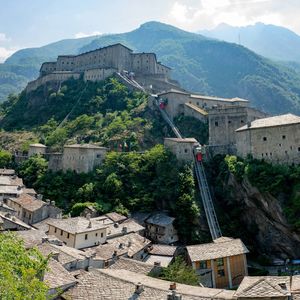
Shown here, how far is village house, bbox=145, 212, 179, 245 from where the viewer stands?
4644cm

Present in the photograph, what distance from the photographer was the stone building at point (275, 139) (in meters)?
47.5

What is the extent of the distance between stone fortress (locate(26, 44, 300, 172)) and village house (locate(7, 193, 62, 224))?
41.3 feet

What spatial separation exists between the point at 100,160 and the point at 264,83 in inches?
5418

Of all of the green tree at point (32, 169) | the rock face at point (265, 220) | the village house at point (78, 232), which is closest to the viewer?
the village house at point (78, 232)

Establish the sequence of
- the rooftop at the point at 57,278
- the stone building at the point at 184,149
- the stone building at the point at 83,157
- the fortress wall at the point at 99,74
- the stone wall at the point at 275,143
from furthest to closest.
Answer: the fortress wall at the point at 99,74 < the stone building at the point at 83,157 < the stone building at the point at 184,149 < the stone wall at the point at 275,143 < the rooftop at the point at 57,278

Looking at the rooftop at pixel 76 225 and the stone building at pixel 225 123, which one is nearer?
the rooftop at pixel 76 225

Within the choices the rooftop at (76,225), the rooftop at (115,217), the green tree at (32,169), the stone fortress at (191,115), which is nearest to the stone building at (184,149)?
the stone fortress at (191,115)

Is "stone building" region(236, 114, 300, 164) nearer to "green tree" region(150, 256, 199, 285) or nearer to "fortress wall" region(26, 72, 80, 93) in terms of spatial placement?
"green tree" region(150, 256, 199, 285)

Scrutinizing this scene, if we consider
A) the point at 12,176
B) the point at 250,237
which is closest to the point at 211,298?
the point at 250,237

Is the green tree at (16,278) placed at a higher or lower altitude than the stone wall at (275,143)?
lower

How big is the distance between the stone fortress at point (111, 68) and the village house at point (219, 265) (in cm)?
6249

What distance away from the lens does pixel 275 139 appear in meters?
49.0

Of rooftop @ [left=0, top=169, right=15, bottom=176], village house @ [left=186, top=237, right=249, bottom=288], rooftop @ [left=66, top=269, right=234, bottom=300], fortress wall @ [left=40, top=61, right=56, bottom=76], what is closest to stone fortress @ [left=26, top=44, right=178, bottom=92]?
fortress wall @ [left=40, top=61, right=56, bottom=76]

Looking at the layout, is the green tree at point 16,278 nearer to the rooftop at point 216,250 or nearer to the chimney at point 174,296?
the chimney at point 174,296
